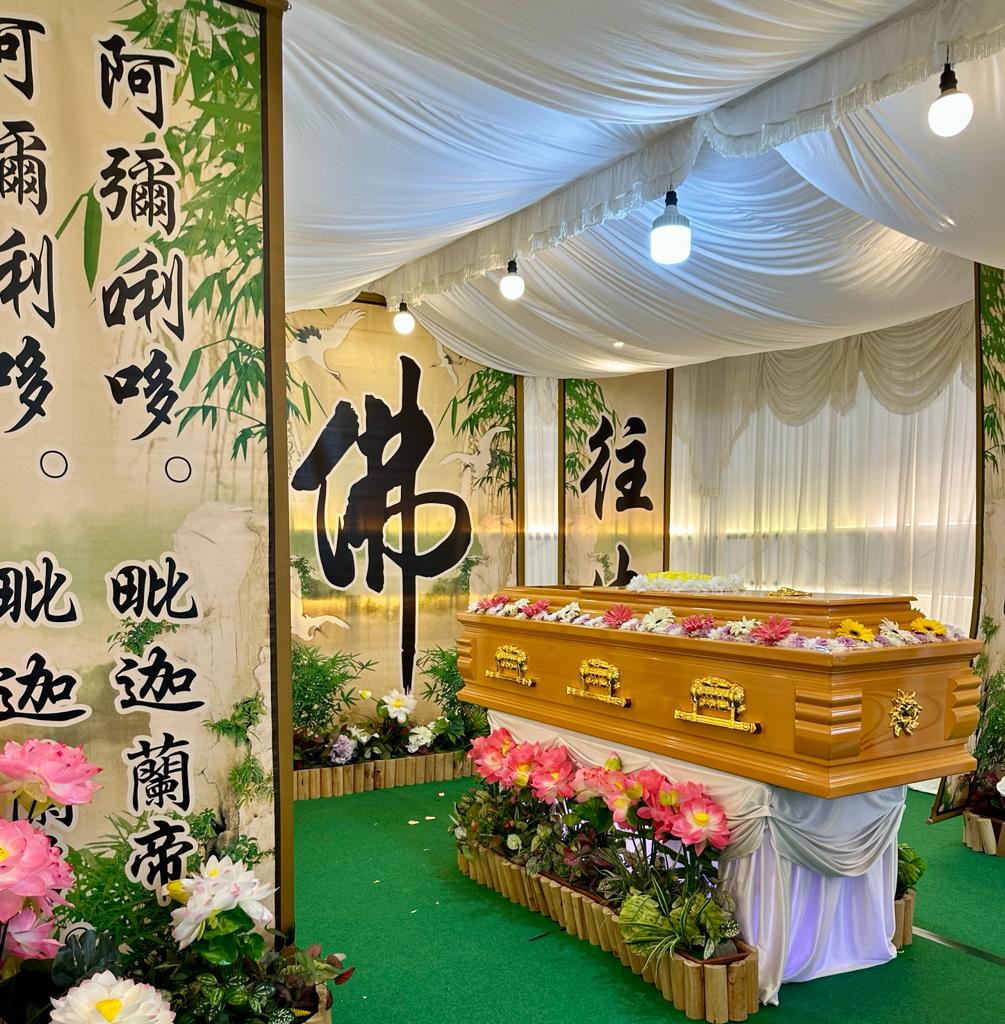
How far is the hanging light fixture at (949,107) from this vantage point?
220cm

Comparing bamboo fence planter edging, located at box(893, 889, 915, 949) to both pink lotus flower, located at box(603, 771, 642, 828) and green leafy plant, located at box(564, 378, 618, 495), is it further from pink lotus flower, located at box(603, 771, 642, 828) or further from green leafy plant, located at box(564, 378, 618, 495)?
green leafy plant, located at box(564, 378, 618, 495)

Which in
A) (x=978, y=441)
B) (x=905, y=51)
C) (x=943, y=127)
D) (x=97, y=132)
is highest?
(x=905, y=51)

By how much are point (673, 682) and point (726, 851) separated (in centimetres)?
56

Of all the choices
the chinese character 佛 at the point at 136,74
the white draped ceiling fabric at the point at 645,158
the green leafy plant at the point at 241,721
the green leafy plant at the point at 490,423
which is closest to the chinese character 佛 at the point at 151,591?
the green leafy plant at the point at 241,721

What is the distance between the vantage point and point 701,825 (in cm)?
276

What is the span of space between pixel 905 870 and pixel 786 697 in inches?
48.2

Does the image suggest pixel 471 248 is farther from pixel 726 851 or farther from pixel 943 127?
pixel 726 851

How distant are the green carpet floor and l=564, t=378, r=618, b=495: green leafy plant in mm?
3250

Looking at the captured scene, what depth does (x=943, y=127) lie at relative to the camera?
2246mm

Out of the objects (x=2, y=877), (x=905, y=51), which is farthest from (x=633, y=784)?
(x=905, y=51)

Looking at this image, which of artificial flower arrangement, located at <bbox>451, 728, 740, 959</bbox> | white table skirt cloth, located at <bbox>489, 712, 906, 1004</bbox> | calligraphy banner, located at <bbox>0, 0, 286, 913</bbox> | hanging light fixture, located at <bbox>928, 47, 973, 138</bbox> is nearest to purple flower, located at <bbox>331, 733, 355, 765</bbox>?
artificial flower arrangement, located at <bbox>451, 728, 740, 959</bbox>

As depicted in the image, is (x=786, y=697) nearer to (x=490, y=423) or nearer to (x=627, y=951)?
(x=627, y=951)

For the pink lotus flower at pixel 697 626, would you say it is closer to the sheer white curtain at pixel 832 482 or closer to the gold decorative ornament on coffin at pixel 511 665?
the gold decorative ornament on coffin at pixel 511 665

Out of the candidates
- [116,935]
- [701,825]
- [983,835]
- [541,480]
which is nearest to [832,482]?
[541,480]
